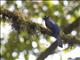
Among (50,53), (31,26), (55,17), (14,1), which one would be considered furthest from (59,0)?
(31,26)

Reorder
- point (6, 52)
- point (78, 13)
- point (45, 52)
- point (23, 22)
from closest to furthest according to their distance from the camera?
point (23, 22) < point (45, 52) < point (78, 13) < point (6, 52)

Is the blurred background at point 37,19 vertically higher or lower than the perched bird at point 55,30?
higher

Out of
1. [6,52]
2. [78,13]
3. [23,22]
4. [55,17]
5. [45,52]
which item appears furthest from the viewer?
[6,52]

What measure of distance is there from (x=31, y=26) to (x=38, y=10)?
3.00m

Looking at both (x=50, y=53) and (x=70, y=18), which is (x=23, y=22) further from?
(x=70, y=18)

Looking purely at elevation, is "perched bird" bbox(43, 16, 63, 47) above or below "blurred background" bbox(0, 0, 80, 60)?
below

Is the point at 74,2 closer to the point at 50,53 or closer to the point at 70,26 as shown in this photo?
the point at 70,26

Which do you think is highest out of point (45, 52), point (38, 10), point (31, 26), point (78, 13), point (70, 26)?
point (38, 10)

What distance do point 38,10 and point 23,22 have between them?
3.06 meters

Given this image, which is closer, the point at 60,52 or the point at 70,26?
the point at 70,26

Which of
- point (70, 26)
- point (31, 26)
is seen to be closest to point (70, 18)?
point (70, 26)

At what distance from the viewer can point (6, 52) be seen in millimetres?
7586

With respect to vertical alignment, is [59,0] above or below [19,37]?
above

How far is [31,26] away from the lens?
13.9 ft
